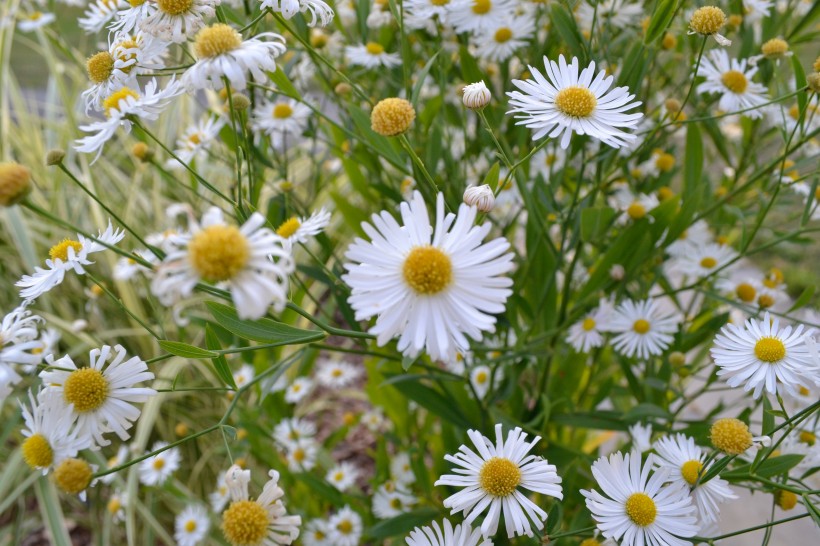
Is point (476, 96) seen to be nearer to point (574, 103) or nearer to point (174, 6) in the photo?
point (574, 103)

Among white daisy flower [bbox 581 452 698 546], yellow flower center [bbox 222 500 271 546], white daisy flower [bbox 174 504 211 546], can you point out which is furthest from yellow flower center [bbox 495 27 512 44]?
white daisy flower [bbox 174 504 211 546]

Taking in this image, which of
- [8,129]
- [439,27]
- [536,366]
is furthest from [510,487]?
[8,129]

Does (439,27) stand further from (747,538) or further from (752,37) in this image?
(747,538)

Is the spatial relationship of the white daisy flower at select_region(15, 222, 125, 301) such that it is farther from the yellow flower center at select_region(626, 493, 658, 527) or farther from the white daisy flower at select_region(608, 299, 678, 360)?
the white daisy flower at select_region(608, 299, 678, 360)

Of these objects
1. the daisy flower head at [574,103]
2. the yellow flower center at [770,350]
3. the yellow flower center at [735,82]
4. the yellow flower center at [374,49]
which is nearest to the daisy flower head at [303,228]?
the daisy flower head at [574,103]

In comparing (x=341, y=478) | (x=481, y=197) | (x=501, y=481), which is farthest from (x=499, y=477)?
(x=341, y=478)

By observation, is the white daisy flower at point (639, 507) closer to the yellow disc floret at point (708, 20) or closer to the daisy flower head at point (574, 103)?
the daisy flower head at point (574, 103)
